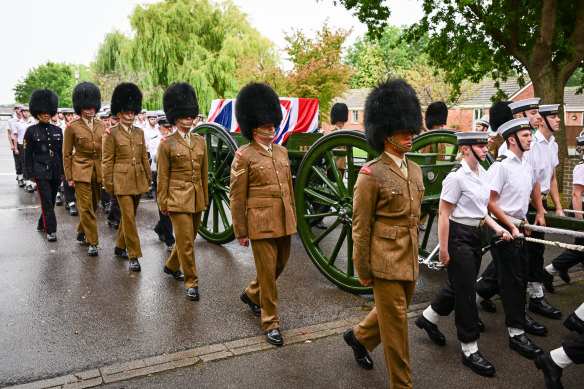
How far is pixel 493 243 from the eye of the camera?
12.6ft

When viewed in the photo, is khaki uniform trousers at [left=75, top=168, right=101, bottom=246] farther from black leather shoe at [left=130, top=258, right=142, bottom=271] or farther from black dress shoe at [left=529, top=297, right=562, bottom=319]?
black dress shoe at [left=529, top=297, right=562, bottom=319]

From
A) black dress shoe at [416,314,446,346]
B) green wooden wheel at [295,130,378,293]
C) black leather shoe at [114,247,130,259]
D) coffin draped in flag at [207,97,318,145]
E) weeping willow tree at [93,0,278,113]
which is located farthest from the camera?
weeping willow tree at [93,0,278,113]

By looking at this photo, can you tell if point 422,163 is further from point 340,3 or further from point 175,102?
point 340,3

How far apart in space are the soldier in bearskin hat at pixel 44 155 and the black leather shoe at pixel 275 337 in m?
4.49

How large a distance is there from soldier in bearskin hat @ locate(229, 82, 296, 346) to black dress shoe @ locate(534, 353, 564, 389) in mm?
1841

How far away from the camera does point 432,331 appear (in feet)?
13.1

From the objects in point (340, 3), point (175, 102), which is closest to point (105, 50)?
point (340, 3)

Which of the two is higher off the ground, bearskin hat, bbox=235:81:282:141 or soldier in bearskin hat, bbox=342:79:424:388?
bearskin hat, bbox=235:81:282:141

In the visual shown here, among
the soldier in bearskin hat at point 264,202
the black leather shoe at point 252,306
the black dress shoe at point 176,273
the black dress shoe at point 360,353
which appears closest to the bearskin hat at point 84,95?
the black dress shoe at point 176,273

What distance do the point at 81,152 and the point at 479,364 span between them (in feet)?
17.8

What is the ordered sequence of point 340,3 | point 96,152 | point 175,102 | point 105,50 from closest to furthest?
→ point 175,102 < point 96,152 < point 340,3 < point 105,50

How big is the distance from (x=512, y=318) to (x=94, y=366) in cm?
312

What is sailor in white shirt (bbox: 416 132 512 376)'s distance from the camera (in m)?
3.59

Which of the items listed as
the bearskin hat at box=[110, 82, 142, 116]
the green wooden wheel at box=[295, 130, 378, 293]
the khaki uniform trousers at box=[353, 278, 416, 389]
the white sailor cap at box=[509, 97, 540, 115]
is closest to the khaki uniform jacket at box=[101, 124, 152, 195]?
the bearskin hat at box=[110, 82, 142, 116]
